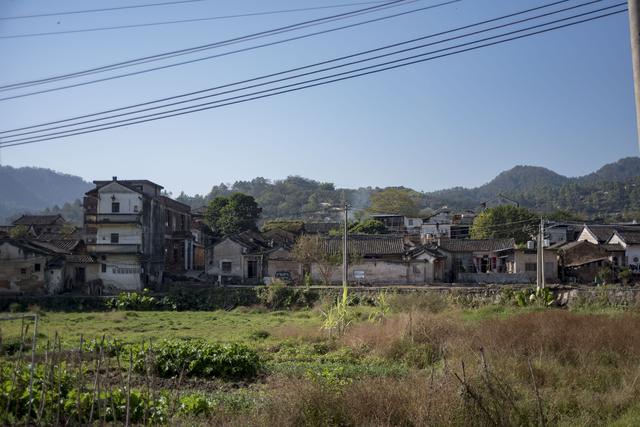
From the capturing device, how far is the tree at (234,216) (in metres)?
61.8

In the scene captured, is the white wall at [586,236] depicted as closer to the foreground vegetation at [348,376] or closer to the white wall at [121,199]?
the foreground vegetation at [348,376]

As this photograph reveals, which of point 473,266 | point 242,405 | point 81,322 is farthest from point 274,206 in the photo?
point 242,405

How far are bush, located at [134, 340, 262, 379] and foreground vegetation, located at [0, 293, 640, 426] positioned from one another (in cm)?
3

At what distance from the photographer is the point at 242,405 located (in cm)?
871

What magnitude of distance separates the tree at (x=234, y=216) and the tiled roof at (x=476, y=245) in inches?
908

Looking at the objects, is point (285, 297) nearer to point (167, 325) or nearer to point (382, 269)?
point (382, 269)

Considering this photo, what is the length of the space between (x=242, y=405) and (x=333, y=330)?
10.9m

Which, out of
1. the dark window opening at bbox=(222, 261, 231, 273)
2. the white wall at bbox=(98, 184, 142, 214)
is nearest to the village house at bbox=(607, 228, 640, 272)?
the dark window opening at bbox=(222, 261, 231, 273)

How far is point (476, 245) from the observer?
48.6 meters

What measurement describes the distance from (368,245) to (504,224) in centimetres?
1837

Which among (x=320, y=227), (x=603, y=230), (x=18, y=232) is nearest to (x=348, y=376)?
(x=603, y=230)

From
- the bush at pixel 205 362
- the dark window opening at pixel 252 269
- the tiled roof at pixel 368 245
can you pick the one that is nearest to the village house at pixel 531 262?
the tiled roof at pixel 368 245

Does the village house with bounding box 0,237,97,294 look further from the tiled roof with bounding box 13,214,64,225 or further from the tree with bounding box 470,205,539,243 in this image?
the tree with bounding box 470,205,539,243

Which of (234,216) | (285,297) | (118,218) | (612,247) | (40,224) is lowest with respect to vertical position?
(285,297)
